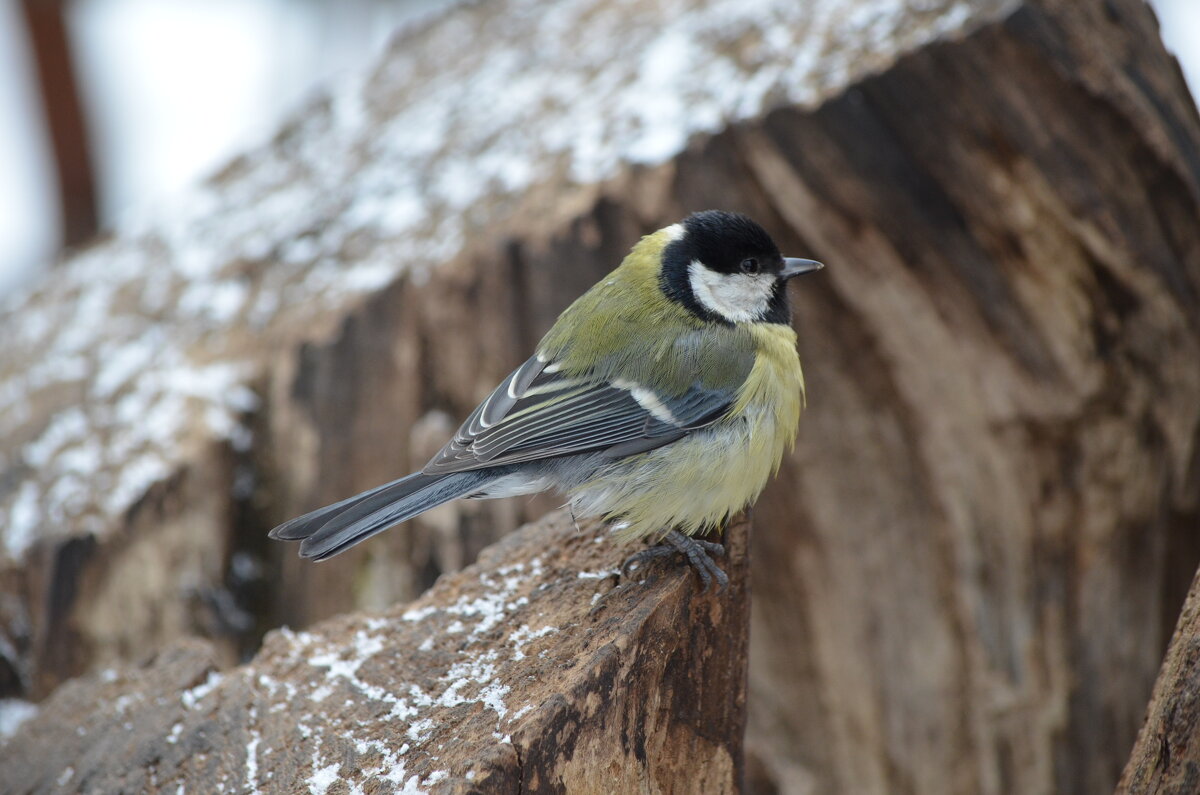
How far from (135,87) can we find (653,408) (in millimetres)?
8318

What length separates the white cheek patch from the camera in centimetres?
238

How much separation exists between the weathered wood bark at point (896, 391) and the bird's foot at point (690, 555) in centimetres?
83

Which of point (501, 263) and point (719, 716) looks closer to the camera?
point (719, 716)

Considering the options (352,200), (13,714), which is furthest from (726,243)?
(13,714)

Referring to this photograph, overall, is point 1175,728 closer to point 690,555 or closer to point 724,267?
point 690,555

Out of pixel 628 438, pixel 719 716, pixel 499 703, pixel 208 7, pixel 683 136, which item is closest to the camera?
pixel 499 703

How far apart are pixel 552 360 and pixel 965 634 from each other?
142cm

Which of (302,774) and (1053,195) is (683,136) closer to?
(1053,195)

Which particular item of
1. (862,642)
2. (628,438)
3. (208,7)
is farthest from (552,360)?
(208,7)

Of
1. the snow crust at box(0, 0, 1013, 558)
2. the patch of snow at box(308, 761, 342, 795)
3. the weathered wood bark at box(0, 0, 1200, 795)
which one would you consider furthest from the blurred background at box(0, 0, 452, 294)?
the patch of snow at box(308, 761, 342, 795)

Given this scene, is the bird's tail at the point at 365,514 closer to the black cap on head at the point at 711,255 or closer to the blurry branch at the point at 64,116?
the black cap on head at the point at 711,255

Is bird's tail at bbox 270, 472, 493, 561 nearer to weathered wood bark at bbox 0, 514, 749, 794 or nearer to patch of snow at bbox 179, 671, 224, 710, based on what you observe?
weathered wood bark at bbox 0, 514, 749, 794

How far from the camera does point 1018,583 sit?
2.79 m

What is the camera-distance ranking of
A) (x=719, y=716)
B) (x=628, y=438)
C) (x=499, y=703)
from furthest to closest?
(x=628, y=438) → (x=719, y=716) → (x=499, y=703)
